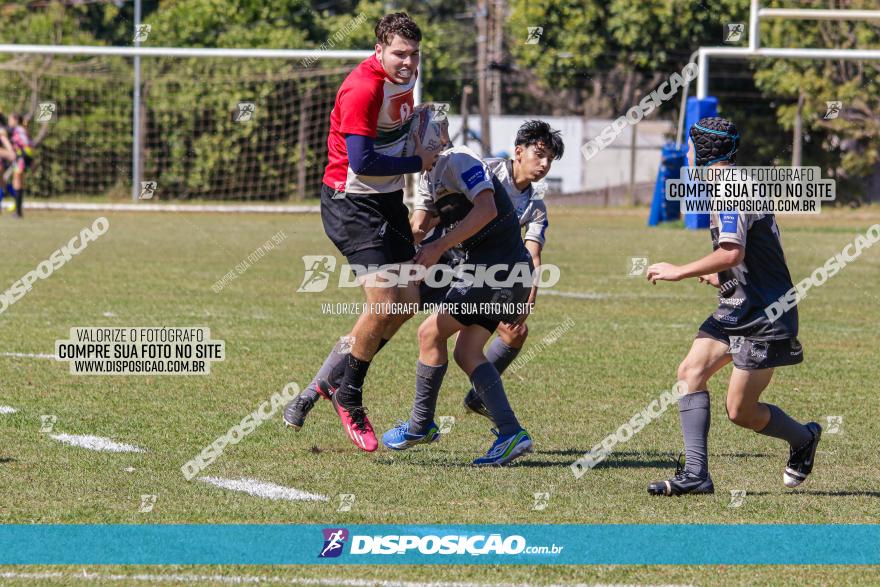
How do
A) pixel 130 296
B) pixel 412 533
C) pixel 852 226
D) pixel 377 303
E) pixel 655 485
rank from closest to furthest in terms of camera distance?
pixel 412 533, pixel 655 485, pixel 377 303, pixel 130 296, pixel 852 226

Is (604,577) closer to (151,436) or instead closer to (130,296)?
(151,436)

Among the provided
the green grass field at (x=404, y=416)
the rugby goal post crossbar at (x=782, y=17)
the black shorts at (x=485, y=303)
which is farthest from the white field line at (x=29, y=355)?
the rugby goal post crossbar at (x=782, y=17)

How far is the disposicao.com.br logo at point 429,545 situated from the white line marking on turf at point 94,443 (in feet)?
7.32

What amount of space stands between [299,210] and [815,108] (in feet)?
45.6

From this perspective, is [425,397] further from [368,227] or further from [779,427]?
[779,427]

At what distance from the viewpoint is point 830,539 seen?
5.39m

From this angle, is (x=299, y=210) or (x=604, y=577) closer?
(x=604, y=577)

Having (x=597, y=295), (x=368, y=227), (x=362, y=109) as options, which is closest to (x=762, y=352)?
(x=368, y=227)

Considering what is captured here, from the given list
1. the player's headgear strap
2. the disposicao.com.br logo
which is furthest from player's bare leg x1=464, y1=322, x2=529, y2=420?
the disposicao.com.br logo

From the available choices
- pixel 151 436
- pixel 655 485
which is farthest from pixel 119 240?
pixel 655 485

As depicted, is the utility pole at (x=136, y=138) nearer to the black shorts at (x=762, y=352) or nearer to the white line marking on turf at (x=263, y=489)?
the white line marking on turf at (x=263, y=489)

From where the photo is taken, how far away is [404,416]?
26.8ft

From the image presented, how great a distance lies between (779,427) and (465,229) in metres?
1.84

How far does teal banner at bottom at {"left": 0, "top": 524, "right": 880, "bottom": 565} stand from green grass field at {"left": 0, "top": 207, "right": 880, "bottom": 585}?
0.37 ft
